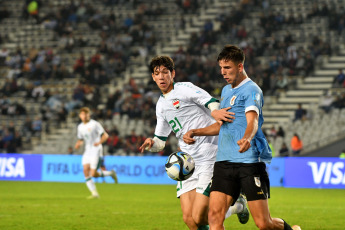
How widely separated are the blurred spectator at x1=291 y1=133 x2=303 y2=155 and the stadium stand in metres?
0.62

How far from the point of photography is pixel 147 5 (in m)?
36.4

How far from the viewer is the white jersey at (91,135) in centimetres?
1870

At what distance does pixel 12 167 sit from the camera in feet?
88.8

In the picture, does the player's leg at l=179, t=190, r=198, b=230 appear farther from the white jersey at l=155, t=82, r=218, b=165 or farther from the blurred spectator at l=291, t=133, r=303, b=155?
the blurred spectator at l=291, t=133, r=303, b=155

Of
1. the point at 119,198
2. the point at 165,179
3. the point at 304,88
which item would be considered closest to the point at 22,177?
the point at 165,179

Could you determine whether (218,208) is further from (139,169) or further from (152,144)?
(139,169)

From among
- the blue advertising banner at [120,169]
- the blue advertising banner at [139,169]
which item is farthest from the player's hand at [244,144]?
the blue advertising banner at [139,169]

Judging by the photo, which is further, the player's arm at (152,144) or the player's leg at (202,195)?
the player's arm at (152,144)

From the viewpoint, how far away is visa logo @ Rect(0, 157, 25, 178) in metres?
26.9

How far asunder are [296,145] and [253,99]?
1902cm

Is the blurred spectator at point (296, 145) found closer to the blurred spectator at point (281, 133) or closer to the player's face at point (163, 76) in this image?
the blurred spectator at point (281, 133)

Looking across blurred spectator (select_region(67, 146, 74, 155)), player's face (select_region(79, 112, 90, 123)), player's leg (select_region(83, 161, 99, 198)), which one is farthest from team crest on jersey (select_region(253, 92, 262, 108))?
blurred spectator (select_region(67, 146, 74, 155))

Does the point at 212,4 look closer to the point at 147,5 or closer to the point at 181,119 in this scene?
the point at 147,5

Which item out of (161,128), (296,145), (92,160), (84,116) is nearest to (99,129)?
(84,116)
